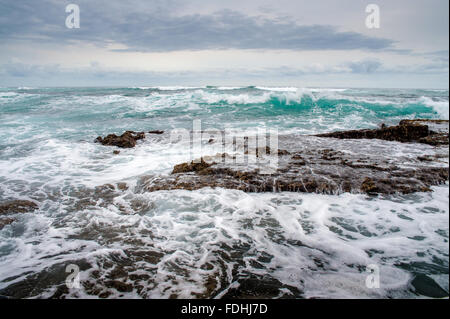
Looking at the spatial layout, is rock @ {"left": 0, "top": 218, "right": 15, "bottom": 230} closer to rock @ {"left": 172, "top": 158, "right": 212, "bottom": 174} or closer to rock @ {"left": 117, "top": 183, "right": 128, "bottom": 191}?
rock @ {"left": 117, "top": 183, "right": 128, "bottom": 191}

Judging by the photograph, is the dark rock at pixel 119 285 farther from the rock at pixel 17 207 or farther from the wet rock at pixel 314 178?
the rock at pixel 17 207

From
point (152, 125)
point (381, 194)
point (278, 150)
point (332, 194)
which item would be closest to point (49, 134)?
point (152, 125)

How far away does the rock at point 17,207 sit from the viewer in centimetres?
459

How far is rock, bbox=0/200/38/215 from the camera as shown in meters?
4.59

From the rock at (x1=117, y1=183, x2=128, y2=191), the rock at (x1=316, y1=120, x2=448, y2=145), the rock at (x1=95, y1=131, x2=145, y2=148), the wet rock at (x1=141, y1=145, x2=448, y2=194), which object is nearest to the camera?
the wet rock at (x1=141, y1=145, x2=448, y2=194)

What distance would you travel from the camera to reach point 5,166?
24.4 feet

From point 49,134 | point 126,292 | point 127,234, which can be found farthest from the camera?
point 49,134

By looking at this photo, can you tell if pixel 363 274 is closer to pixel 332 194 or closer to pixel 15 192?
pixel 332 194

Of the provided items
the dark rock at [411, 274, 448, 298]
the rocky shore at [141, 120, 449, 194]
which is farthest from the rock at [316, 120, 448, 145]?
the dark rock at [411, 274, 448, 298]

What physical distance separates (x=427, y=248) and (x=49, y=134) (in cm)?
1475

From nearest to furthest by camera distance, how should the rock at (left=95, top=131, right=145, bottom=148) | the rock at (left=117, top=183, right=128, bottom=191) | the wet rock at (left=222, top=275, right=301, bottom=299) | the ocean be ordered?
1. the wet rock at (left=222, top=275, right=301, bottom=299)
2. the ocean
3. the rock at (left=117, top=183, right=128, bottom=191)
4. the rock at (left=95, top=131, right=145, bottom=148)

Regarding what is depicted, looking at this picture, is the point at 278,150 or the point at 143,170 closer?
the point at 143,170

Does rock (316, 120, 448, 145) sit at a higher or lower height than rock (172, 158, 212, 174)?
higher

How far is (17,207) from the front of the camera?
4.72 m
